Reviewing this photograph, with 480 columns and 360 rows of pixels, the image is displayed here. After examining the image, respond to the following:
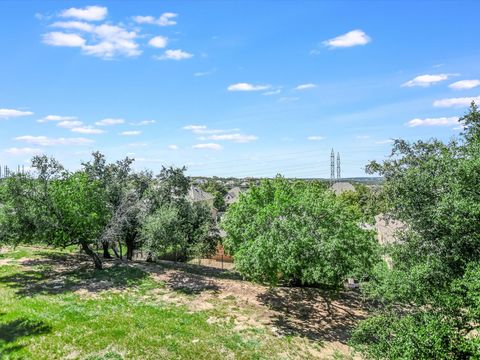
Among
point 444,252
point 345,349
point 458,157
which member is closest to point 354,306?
point 345,349

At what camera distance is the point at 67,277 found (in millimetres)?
20156

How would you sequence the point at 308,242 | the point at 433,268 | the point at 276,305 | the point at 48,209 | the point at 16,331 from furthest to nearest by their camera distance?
Answer: 1. the point at 48,209
2. the point at 276,305
3. the point at 308,242
4. the point at 16,331
5. the point at 433,268

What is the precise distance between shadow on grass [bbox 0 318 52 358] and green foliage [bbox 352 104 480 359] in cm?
1123

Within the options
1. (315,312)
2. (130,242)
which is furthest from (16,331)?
(130,242)

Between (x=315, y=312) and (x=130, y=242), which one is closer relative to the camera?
(x=315, y=312)

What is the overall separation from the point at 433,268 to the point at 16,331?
14.4m

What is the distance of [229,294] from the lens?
18953 mm

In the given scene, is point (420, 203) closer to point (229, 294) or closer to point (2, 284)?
point (229, 294)

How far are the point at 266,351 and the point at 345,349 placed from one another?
3358 mm

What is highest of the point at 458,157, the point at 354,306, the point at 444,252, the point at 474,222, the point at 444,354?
the point at 458,157

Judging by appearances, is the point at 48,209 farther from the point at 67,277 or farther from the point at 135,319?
the point at 135,319

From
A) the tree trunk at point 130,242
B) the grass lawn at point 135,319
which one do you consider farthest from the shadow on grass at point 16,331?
the tree trunk at point 130,242

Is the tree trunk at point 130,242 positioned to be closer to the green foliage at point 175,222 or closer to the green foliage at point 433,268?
the green foliage at point 175,222

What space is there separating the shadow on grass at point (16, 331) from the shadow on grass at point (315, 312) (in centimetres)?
942
